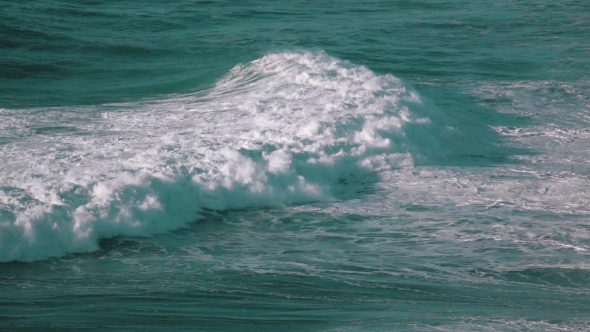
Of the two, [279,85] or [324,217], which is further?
[279,85]

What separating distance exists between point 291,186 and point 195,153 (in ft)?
4.20

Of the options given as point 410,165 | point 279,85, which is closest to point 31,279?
point 410,165

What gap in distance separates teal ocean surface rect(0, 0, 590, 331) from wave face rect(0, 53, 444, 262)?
3 cm

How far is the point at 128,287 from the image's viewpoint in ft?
22.4

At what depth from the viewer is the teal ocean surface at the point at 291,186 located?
665cm

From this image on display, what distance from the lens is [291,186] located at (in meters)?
9.70

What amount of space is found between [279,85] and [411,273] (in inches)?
277

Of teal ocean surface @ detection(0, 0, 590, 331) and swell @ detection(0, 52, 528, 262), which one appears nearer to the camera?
teal ocean surface @ detection(0, 0, 590, 331)

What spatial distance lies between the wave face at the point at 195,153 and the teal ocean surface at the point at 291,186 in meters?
0.03

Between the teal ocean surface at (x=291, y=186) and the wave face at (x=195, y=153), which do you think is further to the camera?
the wave face at (x=195, y=153)

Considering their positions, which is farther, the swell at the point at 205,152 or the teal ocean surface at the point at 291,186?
the swell at the point at 205,152

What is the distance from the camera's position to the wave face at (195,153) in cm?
828

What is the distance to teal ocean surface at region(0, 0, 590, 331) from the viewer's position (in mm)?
6648

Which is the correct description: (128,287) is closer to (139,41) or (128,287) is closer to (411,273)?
(411,273)
